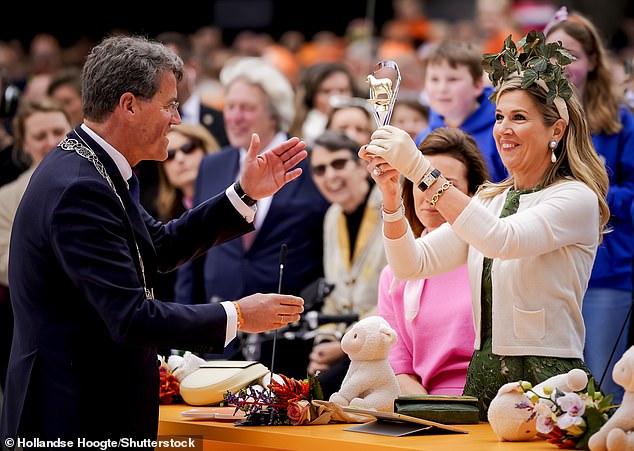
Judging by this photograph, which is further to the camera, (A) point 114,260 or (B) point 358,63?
(B) point 358,63

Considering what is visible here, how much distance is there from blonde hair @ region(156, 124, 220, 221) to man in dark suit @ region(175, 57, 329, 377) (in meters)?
0.30

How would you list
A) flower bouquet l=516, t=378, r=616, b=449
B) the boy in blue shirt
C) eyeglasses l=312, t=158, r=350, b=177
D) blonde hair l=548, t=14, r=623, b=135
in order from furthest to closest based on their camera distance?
eyeglasses l=312, t=158, r=350, b=177
the boy in blue shirt
blonde hair l=548, t=14, r=623, b=135
flower bouquet l=516, t=378, r=616, b=449

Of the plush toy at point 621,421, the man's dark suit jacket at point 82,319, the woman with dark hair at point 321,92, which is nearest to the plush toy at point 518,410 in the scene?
the plush toy at point 621,421

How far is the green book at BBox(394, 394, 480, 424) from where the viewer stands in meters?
→ 3.29

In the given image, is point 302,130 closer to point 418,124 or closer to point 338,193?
point 418,124

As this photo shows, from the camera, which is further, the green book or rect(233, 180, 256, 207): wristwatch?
rect(233, 180, 256, 207): wristwatch

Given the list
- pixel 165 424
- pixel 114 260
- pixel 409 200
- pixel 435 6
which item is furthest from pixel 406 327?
pixel 435 6

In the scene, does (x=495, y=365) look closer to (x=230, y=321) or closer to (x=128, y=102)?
(x=230, y=321)

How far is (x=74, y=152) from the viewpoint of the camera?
10.3 feet

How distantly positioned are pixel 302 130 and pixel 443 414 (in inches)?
145

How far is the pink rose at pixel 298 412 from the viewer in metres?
3.31

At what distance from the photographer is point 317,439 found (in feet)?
10.2

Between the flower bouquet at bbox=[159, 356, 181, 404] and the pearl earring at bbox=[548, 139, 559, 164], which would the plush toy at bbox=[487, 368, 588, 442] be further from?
the flower bouquet at bbox=[159, 356, 181, 404]

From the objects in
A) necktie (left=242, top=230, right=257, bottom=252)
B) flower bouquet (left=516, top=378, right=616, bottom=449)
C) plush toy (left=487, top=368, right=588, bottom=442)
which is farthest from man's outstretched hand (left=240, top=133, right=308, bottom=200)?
necktie (left=242, top=230, right=257, bottom=252)
